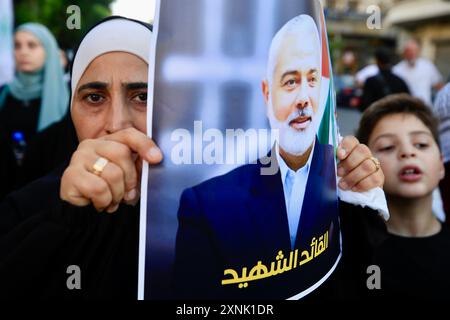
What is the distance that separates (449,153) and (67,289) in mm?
1854

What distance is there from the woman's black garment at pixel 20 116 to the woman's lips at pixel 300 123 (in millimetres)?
2524

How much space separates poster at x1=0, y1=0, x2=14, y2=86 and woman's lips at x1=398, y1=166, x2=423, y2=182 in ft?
13.4

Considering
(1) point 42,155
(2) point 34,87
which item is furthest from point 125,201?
(2) point 34,87

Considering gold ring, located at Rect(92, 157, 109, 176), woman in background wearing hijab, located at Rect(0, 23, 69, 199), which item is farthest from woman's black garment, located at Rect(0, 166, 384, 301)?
woman in background wearing hijab, located at Rect(0, 23, 69, 199)

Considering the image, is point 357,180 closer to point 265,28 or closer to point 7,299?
point 265,28

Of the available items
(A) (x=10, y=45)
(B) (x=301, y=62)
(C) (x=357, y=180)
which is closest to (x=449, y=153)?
(C) (x=357, y=180)

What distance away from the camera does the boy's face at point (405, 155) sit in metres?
1.46

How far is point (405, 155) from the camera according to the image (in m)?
1.45

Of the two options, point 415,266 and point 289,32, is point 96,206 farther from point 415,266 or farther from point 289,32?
point 415,266

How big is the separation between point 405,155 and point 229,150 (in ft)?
2.53

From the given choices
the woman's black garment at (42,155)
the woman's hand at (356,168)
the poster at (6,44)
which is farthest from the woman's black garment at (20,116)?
the woman's hand at (356,168)

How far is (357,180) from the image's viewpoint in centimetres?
109

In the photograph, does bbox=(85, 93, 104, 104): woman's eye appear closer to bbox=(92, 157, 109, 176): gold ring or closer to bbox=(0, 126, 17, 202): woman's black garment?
bbox=(92, 157, 109, 176): gold ring
